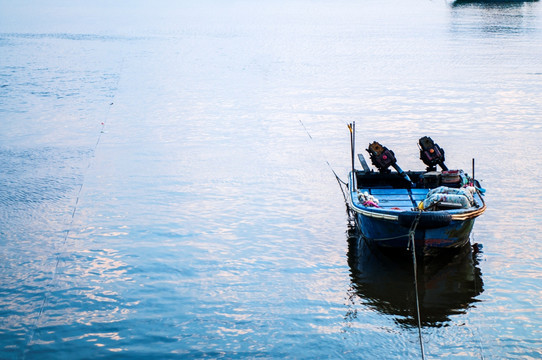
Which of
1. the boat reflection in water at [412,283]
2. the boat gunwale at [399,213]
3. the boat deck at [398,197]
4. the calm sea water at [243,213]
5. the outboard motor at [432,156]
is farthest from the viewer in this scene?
the outboard motor at [432,156]

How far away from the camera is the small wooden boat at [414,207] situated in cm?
1529

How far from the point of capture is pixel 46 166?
2452 centimetres

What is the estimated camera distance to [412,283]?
15398 mm

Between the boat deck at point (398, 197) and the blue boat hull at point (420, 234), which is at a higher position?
the boat deck at point (398, 197)

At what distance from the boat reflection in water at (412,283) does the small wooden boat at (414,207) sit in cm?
37

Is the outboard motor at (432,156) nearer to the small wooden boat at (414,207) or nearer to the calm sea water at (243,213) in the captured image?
the small wooden boat at (414,207)

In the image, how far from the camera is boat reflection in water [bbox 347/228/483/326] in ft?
46.8

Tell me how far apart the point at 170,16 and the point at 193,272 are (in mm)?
96890

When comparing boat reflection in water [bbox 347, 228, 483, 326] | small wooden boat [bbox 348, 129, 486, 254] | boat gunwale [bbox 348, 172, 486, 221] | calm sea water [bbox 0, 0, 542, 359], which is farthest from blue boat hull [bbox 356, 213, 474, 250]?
calm sea water [bbox 0, 0, 542, 359]

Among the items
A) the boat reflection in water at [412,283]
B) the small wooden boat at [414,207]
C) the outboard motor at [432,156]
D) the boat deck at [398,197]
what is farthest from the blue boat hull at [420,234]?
the outboard motor at [432,156]

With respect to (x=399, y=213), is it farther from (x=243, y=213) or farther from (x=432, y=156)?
(x=243, y=213)

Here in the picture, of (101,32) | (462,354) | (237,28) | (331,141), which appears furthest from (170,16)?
(462,354)

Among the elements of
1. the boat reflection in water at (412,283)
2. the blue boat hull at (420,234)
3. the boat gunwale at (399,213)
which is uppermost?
the boat gunwale at (399,213)

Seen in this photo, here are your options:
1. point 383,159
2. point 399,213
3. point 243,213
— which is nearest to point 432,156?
point 383,159
